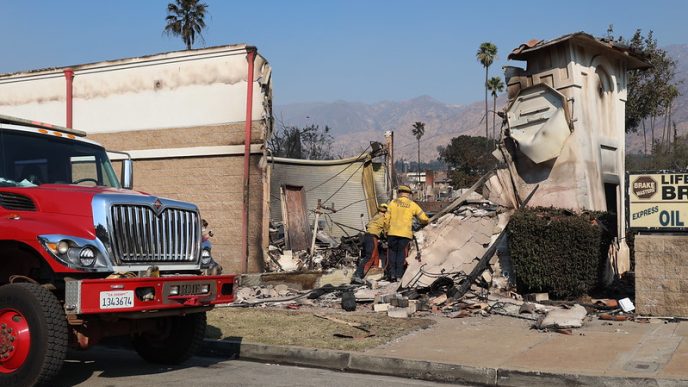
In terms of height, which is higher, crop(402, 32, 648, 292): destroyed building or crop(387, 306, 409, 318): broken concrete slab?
crop(402, 32, 648, 292): destroyed building

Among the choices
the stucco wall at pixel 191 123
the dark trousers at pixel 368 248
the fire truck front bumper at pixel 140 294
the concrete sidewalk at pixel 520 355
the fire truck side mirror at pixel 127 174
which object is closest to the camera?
the fire truck front bumper at pixel 140 294

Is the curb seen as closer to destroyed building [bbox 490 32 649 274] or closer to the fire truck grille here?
the fire truck grille

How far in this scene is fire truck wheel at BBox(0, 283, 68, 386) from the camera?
6.20 meters

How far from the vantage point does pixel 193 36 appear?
4681cm

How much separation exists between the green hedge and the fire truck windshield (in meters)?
6.15

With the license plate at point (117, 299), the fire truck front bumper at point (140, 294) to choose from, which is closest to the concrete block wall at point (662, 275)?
the fire truck front bumper at point (140, 294)

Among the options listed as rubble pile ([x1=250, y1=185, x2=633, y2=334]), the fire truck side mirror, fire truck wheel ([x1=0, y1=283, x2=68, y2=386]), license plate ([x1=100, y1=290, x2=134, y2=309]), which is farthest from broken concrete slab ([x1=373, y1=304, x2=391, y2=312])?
fire truck wheel ([x1=0, y1=283, x2=68, y2=386])

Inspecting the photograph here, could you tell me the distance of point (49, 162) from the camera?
770 cm

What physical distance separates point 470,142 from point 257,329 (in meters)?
77.6

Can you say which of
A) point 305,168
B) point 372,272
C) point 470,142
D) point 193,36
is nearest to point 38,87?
point 305,168

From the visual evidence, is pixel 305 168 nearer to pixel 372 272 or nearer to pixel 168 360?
pixel 372 272

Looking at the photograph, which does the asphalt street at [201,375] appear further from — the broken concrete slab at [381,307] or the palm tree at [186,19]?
the palm tree at [186,19]

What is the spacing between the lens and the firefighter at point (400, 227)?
500 inches

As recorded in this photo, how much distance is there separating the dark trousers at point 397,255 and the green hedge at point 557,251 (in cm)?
215
